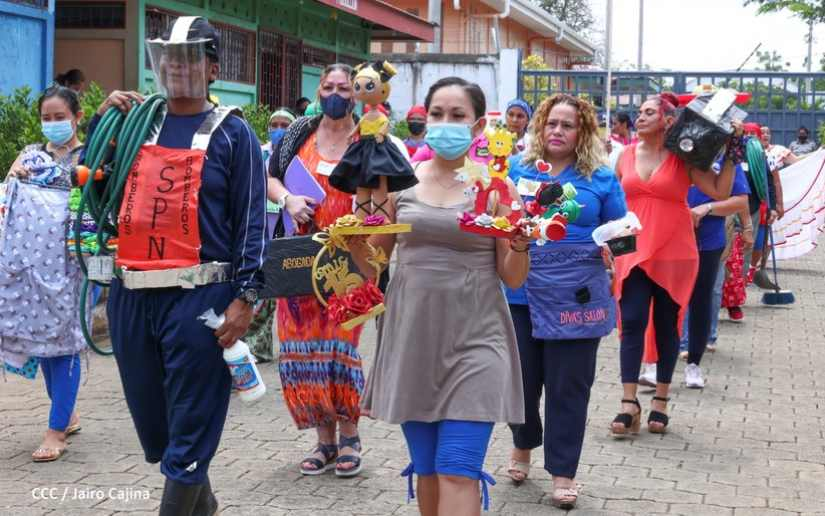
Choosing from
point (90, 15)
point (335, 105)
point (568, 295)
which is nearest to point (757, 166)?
point (568, 295)

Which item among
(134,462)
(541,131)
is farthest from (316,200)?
(134,462)

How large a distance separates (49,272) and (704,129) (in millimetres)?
3720

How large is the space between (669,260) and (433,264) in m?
3.12

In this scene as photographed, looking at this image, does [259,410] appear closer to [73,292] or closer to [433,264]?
[73,292]

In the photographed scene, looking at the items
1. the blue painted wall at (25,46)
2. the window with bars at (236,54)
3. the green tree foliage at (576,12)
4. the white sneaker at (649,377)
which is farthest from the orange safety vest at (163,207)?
the green tree foliage at (576,12)

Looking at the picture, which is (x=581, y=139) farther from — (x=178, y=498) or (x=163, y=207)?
(x=178, y=498)

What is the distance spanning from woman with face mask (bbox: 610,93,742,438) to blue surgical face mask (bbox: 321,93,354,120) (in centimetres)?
204

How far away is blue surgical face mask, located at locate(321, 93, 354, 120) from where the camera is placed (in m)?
6.29

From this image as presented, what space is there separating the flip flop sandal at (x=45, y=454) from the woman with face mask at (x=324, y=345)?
124 cm

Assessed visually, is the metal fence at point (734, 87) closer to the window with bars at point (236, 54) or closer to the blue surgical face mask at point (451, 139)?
the window with bars at point (236, 54)

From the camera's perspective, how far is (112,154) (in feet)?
15.3

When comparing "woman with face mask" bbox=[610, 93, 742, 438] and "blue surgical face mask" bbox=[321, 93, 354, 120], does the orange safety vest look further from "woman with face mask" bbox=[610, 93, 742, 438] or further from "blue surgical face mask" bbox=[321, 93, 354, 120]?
"woman with face mask" bbox=[610, 93, 742, 438]

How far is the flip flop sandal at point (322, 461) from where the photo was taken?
6309mm

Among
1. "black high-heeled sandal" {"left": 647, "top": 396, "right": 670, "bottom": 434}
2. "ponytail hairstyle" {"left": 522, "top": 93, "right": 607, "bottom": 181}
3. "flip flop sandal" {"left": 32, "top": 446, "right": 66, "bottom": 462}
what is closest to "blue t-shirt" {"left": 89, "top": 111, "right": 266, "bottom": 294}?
"ponytail hairstyle" {"left": 522, "top": 93, "right": 607, "bottom": 181}
